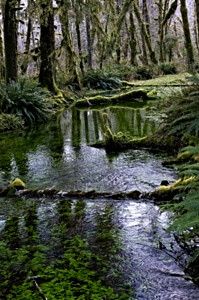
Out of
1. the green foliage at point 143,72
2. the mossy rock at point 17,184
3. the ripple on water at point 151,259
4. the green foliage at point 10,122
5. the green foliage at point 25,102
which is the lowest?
the ripple on water at point 151,259

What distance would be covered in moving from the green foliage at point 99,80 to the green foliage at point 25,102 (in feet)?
30.2

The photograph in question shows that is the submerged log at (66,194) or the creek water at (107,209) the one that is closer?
the creek water at (107,209)

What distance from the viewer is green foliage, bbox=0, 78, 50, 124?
37.9 ft

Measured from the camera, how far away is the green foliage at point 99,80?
21859 millimetres

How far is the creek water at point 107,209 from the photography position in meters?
3.07

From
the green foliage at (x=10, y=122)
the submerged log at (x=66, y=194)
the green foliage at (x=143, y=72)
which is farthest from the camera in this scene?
the green foliage at (x=143, y=72)

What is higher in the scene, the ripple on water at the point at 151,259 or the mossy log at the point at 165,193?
the mossy log at the point at 165,193

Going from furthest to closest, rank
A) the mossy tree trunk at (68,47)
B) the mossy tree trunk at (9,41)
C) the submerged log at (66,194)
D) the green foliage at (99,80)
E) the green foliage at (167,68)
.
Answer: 1. the green foliage at (167,68)
2. the green foliage at (99,80)
3. the mossy tree trunk at (68,47)
4. the mossy tree trunk at (9,41)
5. the submerged log at (66,194)

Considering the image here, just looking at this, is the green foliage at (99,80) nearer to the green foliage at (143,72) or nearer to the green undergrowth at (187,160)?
the green foliage at (143,72)

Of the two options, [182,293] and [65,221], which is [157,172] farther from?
[182,293]

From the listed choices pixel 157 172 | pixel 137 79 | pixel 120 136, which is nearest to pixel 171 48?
pixel 137 79

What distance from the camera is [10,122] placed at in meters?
10.8

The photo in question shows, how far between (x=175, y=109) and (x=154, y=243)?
369 centimetres

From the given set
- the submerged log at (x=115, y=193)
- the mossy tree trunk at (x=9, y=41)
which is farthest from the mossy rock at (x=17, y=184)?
the mossy tree trunk at (x=9, y=41)
